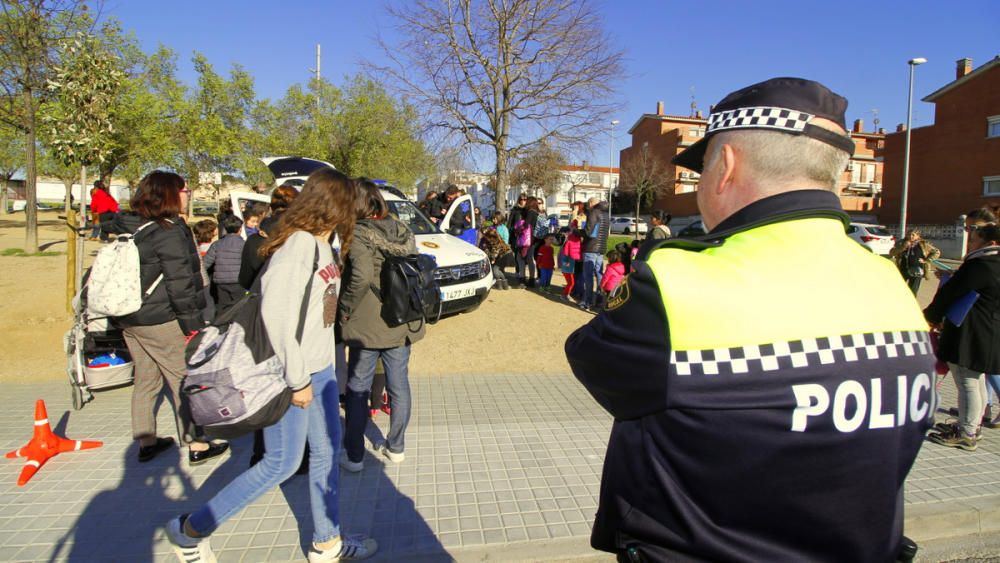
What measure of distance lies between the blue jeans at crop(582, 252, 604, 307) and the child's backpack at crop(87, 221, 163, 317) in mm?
7444

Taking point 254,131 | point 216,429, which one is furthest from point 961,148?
point 216,429

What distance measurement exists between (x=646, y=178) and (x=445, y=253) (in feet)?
144

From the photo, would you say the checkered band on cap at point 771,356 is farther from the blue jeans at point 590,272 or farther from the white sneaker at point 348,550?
the blue jeans at point 590,272

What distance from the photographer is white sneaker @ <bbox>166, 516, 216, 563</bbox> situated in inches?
111

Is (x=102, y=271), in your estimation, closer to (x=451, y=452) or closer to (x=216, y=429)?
(x=216, y=429)

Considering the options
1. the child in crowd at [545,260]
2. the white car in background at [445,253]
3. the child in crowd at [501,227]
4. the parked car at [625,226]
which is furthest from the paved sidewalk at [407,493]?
the parked car at [625,226]

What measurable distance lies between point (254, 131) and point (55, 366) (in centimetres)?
1769

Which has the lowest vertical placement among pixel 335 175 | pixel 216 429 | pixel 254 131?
pixel 216 429

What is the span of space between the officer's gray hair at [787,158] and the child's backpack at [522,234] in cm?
1062

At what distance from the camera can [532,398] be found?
6094 mm

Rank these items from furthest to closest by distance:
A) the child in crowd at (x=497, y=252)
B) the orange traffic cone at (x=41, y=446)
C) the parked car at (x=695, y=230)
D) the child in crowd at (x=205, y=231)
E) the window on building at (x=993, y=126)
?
the window on building at (x=993, y=126)
the child in crowd at (x=497, y=252)
the child in crowd at (x=205, y=231)
the orange traffic cone at (x=41, y=446)
the parked car at (x=695, y=230)

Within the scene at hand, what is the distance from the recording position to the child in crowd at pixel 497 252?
452 inches

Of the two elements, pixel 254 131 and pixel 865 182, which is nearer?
pixel 254 131

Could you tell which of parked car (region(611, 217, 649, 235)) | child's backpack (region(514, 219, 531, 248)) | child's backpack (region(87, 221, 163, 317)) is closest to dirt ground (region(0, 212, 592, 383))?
child's backpack (region(514, 219, 531, 248))
